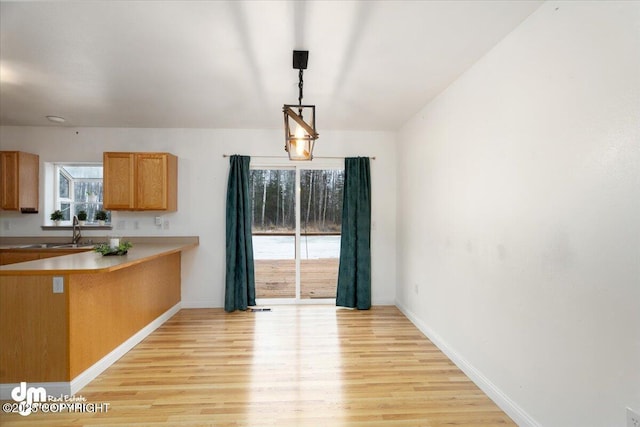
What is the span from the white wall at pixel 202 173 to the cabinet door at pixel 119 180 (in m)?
0.45

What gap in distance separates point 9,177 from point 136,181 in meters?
1.71

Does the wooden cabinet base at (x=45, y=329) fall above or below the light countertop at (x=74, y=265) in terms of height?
below

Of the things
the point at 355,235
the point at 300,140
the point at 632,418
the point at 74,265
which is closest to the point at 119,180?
the point at 74,265

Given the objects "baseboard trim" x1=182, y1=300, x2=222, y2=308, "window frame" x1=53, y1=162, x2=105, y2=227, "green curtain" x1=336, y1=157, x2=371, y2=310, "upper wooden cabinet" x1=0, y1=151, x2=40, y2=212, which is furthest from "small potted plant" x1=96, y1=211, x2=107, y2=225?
"green curtain" x1=336, y1=157, x2=371, y2=310

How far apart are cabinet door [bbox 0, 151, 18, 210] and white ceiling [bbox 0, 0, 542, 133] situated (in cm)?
74

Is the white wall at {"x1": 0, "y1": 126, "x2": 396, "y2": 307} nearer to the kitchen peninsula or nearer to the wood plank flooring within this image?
the wood plank flooring

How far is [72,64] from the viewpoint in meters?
2.54

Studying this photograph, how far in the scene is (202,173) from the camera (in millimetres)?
4453

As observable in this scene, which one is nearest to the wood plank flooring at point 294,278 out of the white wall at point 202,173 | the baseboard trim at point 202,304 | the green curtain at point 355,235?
the green curtain at point 355,235

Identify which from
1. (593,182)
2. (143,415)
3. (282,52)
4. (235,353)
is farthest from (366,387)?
(282,52)

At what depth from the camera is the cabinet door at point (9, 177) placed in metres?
3.97

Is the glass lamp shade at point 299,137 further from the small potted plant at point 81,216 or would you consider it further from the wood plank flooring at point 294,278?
the small potted plant at point 81,216

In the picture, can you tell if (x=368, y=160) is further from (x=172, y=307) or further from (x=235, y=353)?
(x=172, y=307)

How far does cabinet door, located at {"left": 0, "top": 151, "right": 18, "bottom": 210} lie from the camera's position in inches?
156
